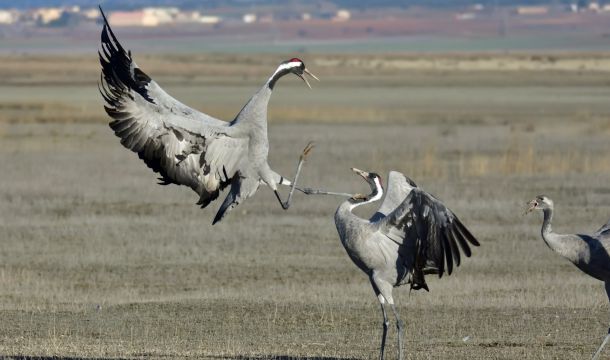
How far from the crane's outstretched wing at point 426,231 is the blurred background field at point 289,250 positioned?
2.52ft

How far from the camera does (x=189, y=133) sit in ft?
35.1

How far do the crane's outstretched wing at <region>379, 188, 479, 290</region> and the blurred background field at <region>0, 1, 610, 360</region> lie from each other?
2.52 ft

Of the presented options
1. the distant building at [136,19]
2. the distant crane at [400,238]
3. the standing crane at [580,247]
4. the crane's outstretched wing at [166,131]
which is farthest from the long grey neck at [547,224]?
the distant building at [136,19]

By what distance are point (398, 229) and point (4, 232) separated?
8.74 metres

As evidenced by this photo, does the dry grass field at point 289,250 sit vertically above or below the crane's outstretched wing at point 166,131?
below

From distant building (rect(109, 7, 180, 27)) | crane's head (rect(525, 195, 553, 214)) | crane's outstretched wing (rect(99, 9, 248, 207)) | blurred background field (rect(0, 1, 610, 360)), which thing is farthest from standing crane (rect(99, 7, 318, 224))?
distant building (rect(109, 7, 180, 27))

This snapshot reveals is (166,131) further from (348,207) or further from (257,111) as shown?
(348,207)

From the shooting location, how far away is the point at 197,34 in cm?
17438

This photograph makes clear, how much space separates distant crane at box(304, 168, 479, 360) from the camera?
975cm

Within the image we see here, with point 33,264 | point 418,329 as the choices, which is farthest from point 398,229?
point 33,264

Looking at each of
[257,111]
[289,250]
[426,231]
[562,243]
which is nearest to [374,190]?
[426,231]

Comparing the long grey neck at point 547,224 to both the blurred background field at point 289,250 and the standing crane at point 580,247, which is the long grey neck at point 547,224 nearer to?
the standing crane at point 580,247

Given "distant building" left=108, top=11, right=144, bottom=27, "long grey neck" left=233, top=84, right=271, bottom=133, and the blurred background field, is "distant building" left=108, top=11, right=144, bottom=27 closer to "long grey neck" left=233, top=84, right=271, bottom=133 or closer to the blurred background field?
the blurred background field

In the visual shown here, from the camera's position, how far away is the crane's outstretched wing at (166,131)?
1055 cm
